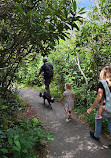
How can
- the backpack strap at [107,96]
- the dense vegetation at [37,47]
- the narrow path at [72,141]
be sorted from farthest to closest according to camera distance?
the narrow path at [72,141] < the backpack strap at [107,96] < the dense vegetation at [37,47]

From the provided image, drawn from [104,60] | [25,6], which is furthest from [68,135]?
[25,6]

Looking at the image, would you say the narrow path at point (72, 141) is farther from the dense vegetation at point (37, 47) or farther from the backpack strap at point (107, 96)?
the backpack strap at point (107, 96)

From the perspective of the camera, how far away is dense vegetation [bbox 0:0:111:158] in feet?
8.48

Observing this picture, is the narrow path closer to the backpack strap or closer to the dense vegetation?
the dense vegetation

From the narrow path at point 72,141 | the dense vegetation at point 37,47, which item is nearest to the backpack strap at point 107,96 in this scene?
the narrow path at point 72,141

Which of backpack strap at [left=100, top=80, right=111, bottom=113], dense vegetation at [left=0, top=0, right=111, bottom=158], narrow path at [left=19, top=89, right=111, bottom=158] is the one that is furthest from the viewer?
narrow path at [left=19, top=89, right=111, bottom=158]

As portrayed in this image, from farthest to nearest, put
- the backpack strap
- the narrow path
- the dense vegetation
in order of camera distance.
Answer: the narrow path < the backpack strap < the dense vegetation

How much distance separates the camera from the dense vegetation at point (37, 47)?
2586 millimetres

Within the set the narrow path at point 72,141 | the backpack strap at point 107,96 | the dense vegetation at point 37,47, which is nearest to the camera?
the dense vegetation at point 37,47

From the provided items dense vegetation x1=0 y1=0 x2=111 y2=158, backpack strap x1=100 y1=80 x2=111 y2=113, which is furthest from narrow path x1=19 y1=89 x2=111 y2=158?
backpack strap x1=100 y1=80 x2=111 y2=113

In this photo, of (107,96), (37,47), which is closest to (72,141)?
(107,96)

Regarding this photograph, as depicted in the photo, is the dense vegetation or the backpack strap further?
the backpack strap

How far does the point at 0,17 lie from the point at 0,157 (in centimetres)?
308

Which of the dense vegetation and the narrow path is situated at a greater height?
the dense vegetation
